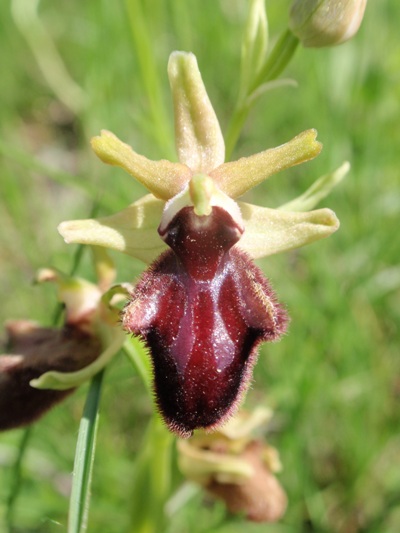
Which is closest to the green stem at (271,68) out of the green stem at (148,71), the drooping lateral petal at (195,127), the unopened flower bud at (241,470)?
the drooping lateral petal at (195,127)

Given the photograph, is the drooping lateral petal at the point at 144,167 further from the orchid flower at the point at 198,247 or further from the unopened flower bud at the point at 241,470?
the unopened flower bud at the point at 241,470

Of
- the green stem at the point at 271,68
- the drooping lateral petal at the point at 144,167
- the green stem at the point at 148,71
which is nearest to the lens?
the drooping lateral petal at the point at 144,167

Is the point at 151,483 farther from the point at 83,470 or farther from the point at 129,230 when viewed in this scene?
the point at 129,230

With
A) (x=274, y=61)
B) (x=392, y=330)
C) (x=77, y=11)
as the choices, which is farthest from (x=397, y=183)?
(x=77, y=11)

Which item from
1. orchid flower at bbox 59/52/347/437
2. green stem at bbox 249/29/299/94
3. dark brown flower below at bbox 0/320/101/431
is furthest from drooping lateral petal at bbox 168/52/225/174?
dark brown flower below at bbox 0/320/101/431

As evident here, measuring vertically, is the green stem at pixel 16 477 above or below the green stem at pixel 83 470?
below

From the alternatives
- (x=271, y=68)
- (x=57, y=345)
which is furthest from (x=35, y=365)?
(x=271, y=68)

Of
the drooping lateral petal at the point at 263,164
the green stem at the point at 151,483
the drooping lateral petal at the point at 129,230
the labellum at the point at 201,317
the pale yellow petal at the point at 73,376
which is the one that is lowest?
the green stem at the point at 151,483
